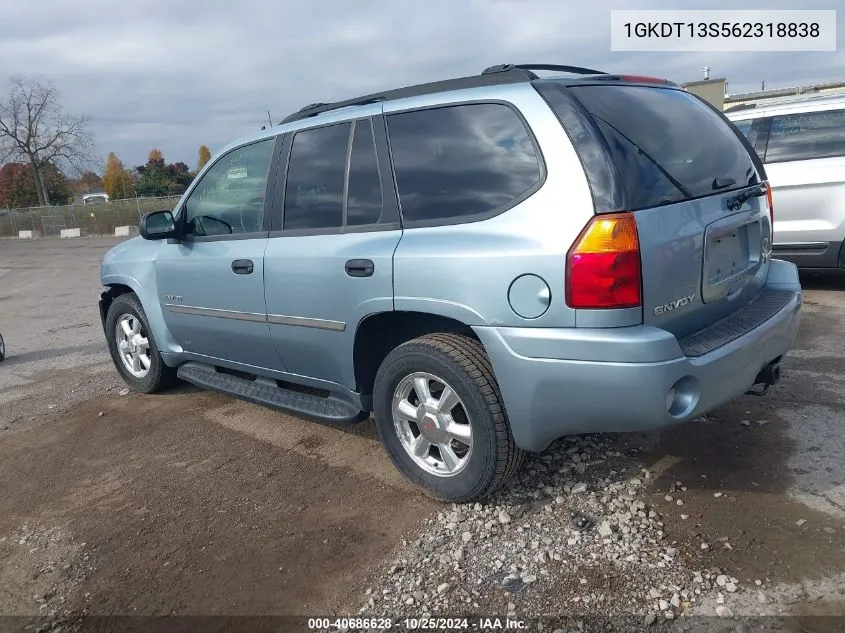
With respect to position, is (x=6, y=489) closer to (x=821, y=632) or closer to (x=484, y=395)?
(x=484, y=395)

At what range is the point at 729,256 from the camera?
312 centimetres

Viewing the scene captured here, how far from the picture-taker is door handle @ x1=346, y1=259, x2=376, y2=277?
10.7 feet

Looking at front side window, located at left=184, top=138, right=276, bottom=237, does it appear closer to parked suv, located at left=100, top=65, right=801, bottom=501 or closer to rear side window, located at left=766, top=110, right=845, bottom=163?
parked suv, located at left=100, top=65, right=801, bottom=501

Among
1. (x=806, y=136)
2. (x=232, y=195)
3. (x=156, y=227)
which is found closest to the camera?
(x=232, y=195)

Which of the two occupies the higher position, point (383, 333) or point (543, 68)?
point (543, 68)

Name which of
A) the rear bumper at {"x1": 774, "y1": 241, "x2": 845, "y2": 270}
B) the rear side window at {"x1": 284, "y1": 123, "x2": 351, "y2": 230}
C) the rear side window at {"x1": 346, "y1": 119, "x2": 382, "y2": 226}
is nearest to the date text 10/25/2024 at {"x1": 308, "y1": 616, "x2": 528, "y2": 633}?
the rear side window at {"x1": 346, "y1": 119, "x2": 382, "y2": 226}

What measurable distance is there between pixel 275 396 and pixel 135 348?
1823 mm

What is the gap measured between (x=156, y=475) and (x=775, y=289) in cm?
359

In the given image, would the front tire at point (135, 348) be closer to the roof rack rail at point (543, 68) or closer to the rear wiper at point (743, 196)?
the roof rack rail at point (543, 68)

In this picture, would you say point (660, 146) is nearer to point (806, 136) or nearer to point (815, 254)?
point (815, 254)

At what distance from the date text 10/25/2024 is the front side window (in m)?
2.36

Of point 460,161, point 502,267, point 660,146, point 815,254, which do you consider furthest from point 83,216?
point 660,146

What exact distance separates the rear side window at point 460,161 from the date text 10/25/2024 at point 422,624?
64.3 inches

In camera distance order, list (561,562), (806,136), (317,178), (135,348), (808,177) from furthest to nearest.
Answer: (806,136) < (808,177) < (135,348) < (317,178) < (561,562)
